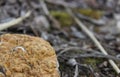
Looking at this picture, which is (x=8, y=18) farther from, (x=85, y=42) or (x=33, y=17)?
(x=85, y=42)

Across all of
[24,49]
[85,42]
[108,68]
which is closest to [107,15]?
[85,42]

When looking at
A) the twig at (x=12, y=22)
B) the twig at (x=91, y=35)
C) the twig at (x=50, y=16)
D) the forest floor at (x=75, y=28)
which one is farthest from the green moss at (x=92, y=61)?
the twig at (x=50, y=16)

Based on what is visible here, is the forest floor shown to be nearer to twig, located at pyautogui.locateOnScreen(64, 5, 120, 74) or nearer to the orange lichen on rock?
twig, located at pyautogui.locateOnScreen(64, 5, 120, 74)

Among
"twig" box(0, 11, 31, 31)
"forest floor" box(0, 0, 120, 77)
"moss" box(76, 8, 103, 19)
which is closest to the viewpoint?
"forest floor" box(0, 0, 120, 77)

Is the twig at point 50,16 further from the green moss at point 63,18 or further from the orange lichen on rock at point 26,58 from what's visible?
the orange lichen on rock at point 26,58

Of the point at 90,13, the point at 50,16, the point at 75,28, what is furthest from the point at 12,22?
the point at 90,13

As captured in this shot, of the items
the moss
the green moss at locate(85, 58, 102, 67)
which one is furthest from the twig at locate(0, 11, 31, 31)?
the moss

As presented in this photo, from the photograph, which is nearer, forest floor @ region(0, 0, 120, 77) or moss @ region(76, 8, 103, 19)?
forest floor @ region(0, 0, 120, 77)
